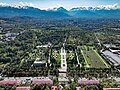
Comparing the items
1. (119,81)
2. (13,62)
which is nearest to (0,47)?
(13,62)

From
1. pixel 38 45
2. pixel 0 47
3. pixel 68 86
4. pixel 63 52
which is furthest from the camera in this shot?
pixel 38 45

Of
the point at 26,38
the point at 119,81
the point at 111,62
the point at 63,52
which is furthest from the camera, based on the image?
the point at 26,38

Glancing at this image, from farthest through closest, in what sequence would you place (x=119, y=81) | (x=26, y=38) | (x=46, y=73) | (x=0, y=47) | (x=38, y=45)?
1. (x=26, y=38)
2. (x=38, y=45)
3. (x=0, y=47)
4. (x=46, y=73)
5. (x=119, y=81)

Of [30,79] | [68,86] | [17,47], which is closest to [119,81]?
[68,86]

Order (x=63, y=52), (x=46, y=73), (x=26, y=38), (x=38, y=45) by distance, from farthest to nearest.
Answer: (x=26, y=38), (x=38, y=45), (x=63, y=52), (x=46, y=73)

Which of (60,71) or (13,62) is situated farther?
(13,62)

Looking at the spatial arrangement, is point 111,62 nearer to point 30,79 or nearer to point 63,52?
point 63,52

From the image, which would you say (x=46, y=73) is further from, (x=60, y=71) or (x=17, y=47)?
Result: (x=17, y=47)
